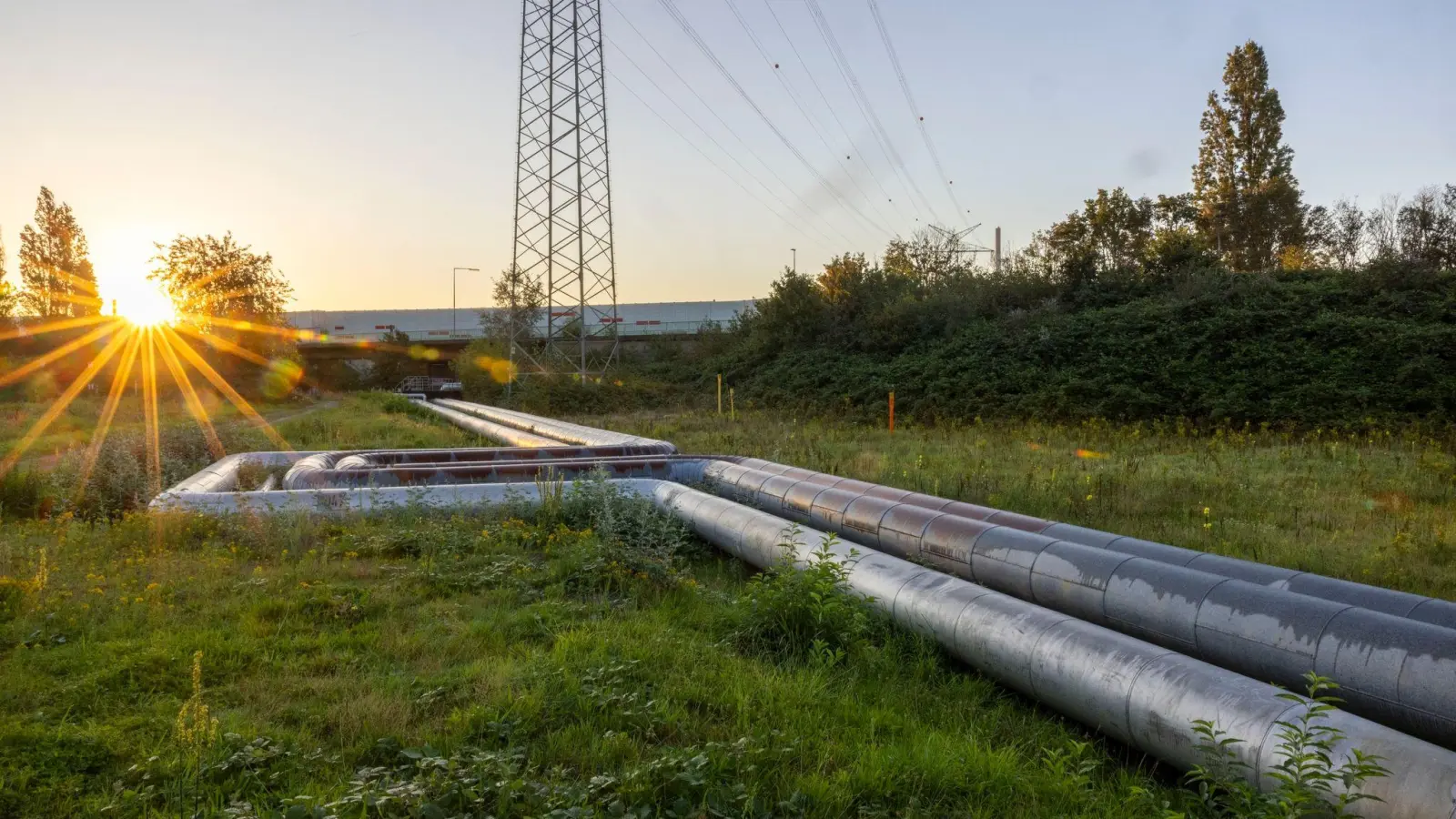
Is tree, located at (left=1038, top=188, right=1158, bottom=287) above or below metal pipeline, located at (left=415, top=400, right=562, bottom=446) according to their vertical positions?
above

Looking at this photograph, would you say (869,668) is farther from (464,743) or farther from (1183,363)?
(1183,363)

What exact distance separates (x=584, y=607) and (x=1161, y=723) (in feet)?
11.9

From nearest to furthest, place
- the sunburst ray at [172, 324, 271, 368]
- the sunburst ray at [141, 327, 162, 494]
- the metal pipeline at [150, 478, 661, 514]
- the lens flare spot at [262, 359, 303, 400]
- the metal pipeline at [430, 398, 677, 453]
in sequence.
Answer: the metal pipeline at [150, 478, 661, 514] < the sunburst ray at [141, 327, 162, 494] < the metal pipeline at [430, 398, 677, 453] < the sunburst ray at [172, 324, 271, 368] < the lens flare spot at [262, 359, 303, 400]

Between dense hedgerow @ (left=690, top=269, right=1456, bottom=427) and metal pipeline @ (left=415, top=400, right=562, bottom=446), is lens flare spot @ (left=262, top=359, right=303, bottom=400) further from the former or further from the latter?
dense hedgerow @ (left=690, top=269, right=1456, bottom=427)

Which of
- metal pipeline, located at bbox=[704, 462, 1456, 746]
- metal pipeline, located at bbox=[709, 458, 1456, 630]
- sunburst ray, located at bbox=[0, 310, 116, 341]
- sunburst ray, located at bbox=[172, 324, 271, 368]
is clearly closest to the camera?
metal pipeline, located at bbox=[704, 462, 1456, 746]

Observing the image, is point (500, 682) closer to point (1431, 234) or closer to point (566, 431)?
point (566, 431)

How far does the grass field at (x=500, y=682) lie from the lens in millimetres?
3297

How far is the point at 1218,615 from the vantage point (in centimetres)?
443

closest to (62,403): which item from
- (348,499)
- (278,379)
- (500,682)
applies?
(278,379)

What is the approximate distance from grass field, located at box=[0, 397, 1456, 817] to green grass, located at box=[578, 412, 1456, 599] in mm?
84

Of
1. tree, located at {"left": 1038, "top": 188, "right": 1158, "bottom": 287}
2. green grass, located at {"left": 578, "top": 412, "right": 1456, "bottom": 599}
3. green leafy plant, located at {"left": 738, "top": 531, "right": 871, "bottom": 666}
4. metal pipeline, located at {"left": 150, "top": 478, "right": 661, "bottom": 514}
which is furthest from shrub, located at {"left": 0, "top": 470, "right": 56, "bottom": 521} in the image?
tree, located at {"left": 1038, "top": 188, "right": 1158, "bottom": 287}

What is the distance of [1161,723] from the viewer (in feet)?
11.8

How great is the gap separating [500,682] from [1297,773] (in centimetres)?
351

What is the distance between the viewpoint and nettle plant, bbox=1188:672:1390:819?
2777 mm
